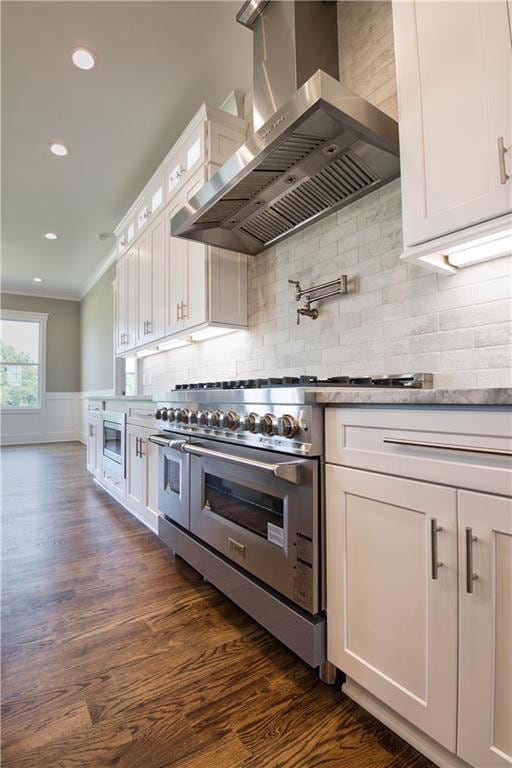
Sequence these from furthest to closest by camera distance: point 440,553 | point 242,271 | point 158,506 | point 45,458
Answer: point 45,458 → point 242,271 → point 158,506 → point 440,553

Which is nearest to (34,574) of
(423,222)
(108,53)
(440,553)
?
(440,553)

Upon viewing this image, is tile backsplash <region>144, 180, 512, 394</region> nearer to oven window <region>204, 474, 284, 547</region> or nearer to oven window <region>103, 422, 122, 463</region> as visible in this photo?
oven window <region>204, 474, 284, 547</region>

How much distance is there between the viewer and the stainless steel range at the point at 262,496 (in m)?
1.15

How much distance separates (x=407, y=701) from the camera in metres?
0.91

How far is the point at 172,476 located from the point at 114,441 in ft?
4.80

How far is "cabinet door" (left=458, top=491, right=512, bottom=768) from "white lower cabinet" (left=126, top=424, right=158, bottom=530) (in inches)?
76.0

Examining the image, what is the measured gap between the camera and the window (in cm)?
746

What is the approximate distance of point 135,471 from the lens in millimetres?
2770

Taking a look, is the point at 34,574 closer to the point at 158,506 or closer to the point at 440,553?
the point at 158,506

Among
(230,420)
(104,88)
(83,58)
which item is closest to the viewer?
(230,420)

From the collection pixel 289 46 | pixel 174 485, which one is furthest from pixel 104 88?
pixel 174 485

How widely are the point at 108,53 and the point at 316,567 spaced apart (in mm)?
3159

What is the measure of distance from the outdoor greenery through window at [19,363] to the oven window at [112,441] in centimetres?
511

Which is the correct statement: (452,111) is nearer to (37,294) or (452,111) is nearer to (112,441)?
(112,441)
